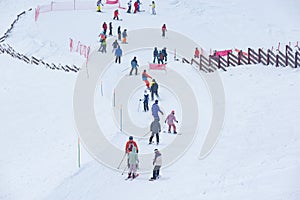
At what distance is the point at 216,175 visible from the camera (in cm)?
1964

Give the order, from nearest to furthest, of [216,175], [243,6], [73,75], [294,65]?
[216,175] → [294,65] → [73,75] → [243,6]

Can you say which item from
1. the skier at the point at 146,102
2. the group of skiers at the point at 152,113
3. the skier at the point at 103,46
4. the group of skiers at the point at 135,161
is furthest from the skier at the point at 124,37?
the group of skiers at the point at 135,161

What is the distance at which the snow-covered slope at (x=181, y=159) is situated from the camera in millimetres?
18984

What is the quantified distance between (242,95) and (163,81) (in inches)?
216

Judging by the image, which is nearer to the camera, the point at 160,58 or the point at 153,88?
the point at 153,88

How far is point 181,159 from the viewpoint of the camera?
21.7 metres

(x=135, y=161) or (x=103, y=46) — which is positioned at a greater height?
(x=103, y=46)

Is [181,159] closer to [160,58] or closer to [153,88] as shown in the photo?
[153,88]

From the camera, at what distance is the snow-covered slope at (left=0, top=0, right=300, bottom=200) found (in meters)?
19.0

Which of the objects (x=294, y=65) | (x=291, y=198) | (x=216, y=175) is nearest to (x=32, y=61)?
(x=294, y=65)

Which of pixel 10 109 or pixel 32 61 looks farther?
pixel 32 61

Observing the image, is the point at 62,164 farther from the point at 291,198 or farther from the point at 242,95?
the point at 291,198

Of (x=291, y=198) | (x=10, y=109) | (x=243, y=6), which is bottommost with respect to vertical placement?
(x=291, y=198)

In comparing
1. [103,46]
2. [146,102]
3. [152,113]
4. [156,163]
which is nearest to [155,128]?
[152,113]
